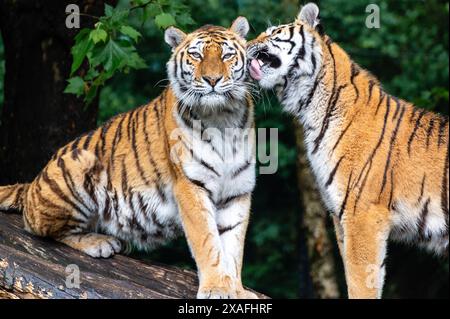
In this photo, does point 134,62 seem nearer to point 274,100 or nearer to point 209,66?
point 209,66

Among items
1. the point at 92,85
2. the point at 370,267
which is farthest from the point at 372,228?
the point at 92,85

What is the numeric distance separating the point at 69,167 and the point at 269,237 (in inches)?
265

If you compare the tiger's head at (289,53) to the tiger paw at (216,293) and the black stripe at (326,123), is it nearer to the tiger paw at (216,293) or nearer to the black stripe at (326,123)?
the black stripe at (326,123)

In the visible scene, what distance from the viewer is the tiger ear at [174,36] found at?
5.80m

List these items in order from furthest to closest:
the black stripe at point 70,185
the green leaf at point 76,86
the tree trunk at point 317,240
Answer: the tree trunk at point 317,240
the green leaf at point 76,86
the black stripe at point 70,185

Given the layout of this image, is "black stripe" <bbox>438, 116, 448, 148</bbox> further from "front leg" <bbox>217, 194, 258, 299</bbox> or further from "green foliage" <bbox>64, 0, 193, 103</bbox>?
"green foliage" <bbox>64, 0, 193, 103</bbox>

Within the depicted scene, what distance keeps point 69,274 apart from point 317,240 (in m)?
4.24

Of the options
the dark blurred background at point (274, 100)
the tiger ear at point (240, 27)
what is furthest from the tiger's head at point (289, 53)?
the dark blurred background at point (274, 100)

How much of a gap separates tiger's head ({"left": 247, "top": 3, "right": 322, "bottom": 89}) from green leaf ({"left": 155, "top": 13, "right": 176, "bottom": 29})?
63 centimetres

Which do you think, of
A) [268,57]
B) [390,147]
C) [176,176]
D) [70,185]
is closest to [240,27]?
[268,57]

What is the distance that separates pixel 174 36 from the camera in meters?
5.84

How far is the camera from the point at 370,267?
17.5 feet

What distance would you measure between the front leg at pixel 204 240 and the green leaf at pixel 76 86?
131 cm
